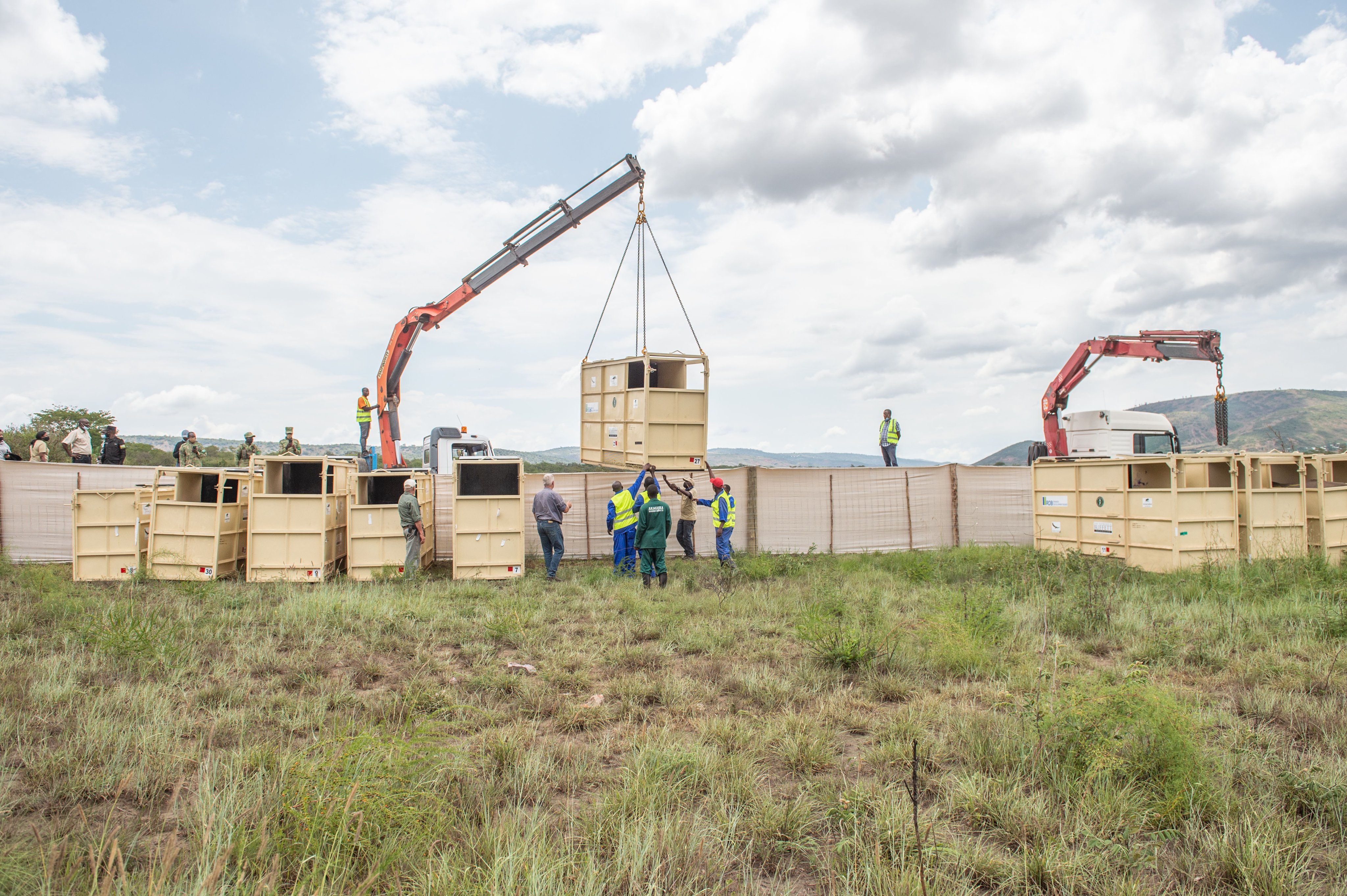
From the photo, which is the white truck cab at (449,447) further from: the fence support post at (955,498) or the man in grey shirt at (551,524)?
the fence support post at (955,498)

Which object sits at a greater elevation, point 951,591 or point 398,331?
point 398,331

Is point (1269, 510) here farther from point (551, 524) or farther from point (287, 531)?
point (287, 531)

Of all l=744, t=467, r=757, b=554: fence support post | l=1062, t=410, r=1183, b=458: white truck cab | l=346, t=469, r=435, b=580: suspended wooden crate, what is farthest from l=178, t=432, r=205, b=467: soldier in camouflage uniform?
l=1062, t=410, r=1183, b=458: white truck cab

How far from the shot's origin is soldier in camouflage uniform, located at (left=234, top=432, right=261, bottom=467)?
55.2 feet

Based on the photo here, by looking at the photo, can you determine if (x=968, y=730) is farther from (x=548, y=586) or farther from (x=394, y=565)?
(x=394, y=565)

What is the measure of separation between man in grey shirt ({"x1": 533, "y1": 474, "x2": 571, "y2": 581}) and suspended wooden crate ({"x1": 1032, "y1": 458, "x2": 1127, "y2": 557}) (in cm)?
969

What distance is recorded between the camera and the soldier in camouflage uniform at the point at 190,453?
16234 millimetres

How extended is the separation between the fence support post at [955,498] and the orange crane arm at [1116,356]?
282 centimetres

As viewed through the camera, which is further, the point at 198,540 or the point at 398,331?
the point at 398,331

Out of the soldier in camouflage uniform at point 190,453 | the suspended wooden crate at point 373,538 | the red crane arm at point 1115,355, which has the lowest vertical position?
the suspended wooden crate at point 373,538

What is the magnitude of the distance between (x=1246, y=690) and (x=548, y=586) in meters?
9.31

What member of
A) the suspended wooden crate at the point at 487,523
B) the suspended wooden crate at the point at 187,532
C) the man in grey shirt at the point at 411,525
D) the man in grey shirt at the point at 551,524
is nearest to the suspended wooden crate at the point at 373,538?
the man in grey shirt at the point at 411,525

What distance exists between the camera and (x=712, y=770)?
4633 millimetres

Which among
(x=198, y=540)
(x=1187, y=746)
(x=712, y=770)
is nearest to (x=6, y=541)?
(x=198, y=540)
